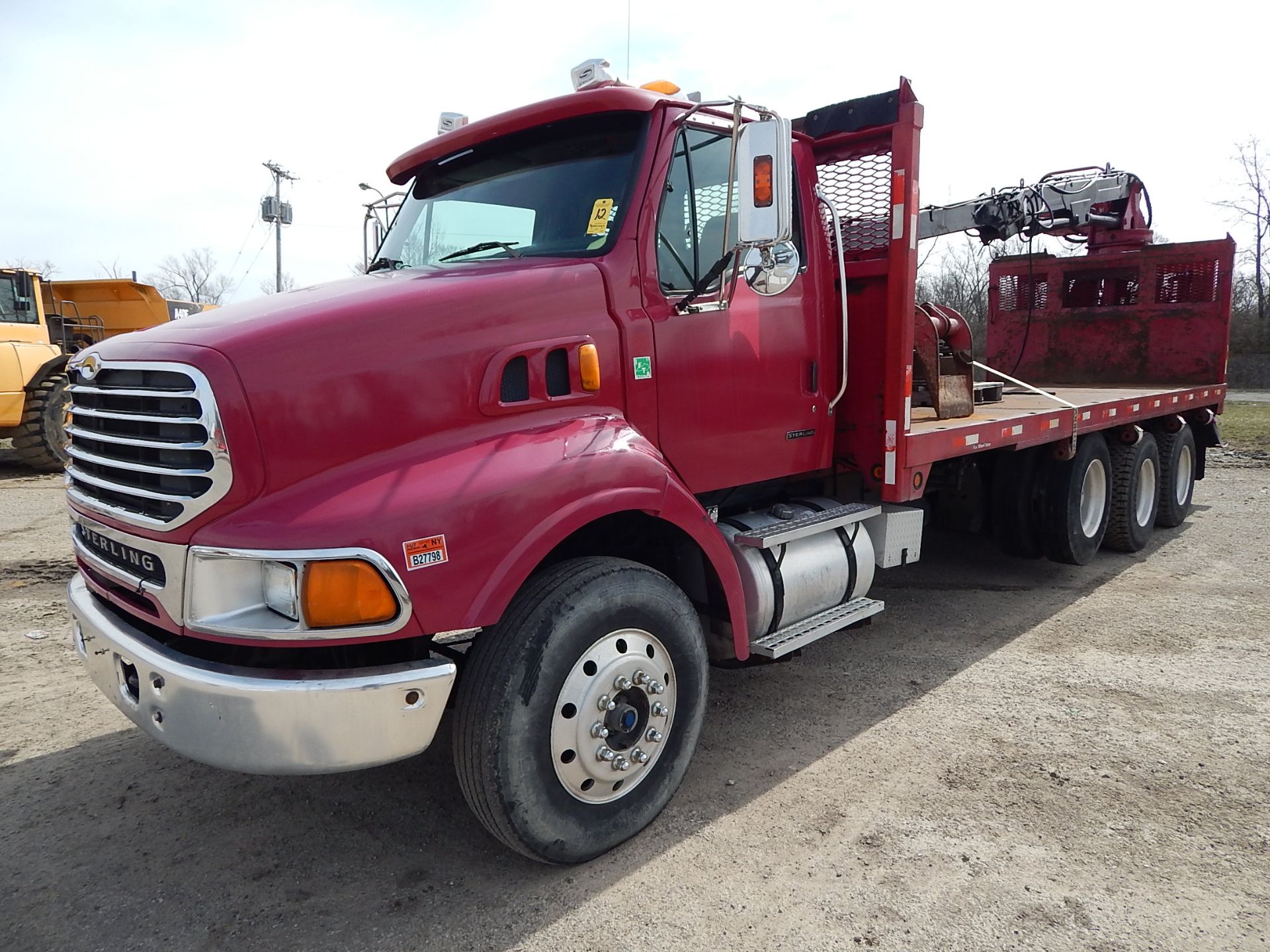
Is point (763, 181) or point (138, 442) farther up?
point (763, 181)

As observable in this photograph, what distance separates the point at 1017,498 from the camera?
6.18 metres

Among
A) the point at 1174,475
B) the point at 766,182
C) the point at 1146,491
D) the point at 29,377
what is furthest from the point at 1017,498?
the point at 29,377

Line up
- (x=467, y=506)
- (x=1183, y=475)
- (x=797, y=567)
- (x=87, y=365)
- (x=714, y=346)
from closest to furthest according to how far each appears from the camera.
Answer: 1. (x=467, y=506)
2. (x=87, y=365)
3. (x=714, y=346)
4. (x=797, y=567)
5. (x=1183, y=475)

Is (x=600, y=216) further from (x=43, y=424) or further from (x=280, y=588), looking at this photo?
(x=43, y=424)

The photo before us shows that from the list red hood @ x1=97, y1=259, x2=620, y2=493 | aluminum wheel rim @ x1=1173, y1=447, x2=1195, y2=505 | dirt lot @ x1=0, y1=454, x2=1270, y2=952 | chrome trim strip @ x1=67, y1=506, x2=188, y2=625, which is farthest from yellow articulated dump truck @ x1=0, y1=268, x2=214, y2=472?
aluminum wheel rim @ x1=1173, y1=447, x2=1195, y2=505

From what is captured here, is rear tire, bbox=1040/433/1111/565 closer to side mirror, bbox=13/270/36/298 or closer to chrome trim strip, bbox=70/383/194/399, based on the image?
chrome trim strip, bbox=70/383/194/399

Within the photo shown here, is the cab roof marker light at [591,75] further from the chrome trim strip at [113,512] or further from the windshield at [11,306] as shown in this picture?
the windshield at [11,306]

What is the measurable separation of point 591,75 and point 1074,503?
4.71 metres

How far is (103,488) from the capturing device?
9.02ft

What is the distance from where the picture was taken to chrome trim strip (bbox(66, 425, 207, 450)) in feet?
7.80

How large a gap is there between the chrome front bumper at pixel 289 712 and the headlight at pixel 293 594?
0.43 feet

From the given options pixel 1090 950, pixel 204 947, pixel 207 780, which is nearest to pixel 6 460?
pixel 207 780

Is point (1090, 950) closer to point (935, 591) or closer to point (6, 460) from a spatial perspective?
point (935, 591)

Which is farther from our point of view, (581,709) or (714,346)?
(714,346)
